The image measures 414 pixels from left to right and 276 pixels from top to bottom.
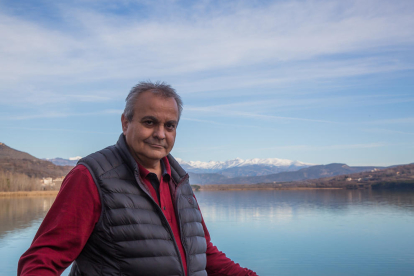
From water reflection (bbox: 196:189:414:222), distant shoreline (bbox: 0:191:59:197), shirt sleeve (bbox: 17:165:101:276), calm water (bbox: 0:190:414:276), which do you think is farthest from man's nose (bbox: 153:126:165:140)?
distant shoreline (bbox: 0:191:59:197)

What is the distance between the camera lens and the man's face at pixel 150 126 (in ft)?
4.95

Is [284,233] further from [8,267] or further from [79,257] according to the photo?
[79,257]

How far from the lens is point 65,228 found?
4.06 ft

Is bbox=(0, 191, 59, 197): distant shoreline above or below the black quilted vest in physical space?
below

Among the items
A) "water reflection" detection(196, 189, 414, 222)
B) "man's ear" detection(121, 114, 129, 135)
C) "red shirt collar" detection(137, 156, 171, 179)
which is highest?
"man's ear" detection(121, 114, 129, 135)

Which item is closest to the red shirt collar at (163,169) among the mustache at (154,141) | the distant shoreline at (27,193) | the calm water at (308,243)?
the mustache at (154,141)

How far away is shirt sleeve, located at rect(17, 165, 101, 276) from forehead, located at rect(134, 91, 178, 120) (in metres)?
0.32

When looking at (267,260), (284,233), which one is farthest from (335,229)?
(267,260)

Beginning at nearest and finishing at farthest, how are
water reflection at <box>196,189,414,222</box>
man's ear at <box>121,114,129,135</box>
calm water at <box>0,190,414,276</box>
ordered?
man's ear at <box>121,114,129,135</box> → calm water at <box>0,190,414,276</box> → water reflection at <box>196,189,414,222</box>

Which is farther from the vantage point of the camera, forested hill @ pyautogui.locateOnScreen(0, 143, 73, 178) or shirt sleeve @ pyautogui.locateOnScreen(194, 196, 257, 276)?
forested hill @ pyautogui.locateOnScreen(0, 143, 73, 178)

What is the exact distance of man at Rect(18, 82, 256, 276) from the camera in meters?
1.25

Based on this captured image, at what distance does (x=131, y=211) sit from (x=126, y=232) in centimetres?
7

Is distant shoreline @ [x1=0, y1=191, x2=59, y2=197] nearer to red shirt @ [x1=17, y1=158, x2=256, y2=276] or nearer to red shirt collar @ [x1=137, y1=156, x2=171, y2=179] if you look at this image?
red shirt collar @ [x1=137, y1=156, x2=171, y2=179]

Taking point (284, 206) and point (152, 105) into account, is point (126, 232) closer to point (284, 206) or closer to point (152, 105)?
point (152, 105)
